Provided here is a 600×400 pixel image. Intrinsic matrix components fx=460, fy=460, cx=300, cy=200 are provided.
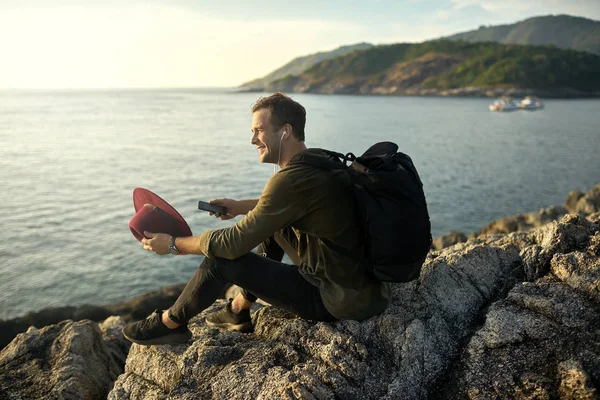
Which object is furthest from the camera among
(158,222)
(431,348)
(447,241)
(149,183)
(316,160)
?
(149,183)

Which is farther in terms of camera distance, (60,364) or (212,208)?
(60,364)

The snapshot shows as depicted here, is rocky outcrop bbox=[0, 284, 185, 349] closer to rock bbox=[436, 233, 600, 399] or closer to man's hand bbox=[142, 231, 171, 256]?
man's hand bbox=[142, 231, 171, 256]

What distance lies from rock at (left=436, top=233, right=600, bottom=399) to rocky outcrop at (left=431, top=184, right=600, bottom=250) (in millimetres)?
11230

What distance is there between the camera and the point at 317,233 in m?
3.87

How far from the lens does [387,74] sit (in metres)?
196

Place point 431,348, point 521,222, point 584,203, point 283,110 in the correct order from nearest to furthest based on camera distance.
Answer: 1. point 431,348
2. point 283,110
3. point 521,222
4. point 584,203

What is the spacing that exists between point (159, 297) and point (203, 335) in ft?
24.8

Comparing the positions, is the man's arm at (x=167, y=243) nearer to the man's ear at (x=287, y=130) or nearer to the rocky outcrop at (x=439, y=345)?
the rocky outcrop at (x=439, y=345)

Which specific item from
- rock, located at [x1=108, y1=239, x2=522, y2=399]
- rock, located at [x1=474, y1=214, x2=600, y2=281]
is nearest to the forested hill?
rock, located at [x1=474, y1=214, x2=600, y2=281]

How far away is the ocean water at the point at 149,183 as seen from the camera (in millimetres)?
14992

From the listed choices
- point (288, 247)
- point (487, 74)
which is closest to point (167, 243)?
point (288, 247)

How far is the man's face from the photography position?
425cm

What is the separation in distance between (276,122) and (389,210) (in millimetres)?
1374

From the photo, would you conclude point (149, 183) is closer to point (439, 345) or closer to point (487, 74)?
point (439, 345)
